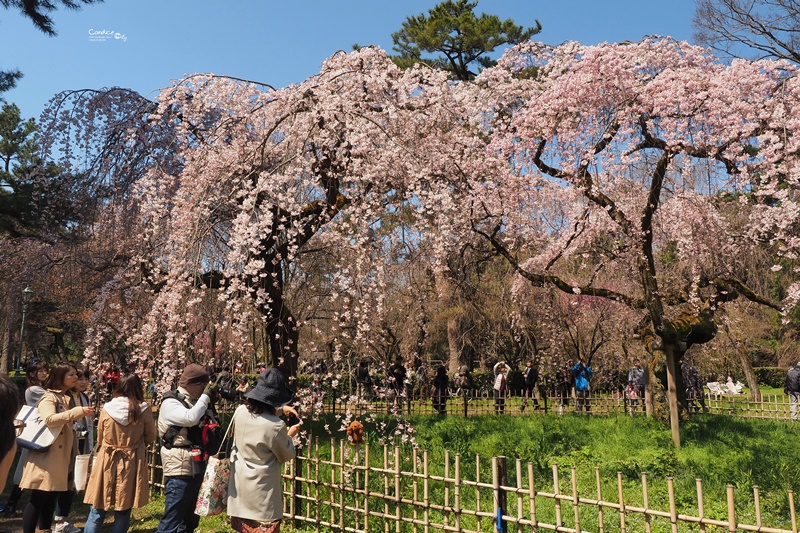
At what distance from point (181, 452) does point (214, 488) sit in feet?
1.51

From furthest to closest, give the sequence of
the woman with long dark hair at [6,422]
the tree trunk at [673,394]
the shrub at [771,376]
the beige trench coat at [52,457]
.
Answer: the shrub at [771,376]
the tree trunk at [673,394]
the beige trench coat at [52,457]
the woman with long dark hair at [6,422]

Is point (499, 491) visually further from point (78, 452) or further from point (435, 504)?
point (78, 452)

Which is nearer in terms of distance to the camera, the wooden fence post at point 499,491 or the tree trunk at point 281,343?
the wooden fence post at point 499,491

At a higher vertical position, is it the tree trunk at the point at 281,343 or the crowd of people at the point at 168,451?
the tree trunk at the point at 281,343

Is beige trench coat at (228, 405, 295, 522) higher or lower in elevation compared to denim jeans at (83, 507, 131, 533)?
higher

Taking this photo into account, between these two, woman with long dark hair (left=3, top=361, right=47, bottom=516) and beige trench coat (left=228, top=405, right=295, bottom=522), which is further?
woman with long dark hair (left=3, top=361, right=47, bottom=516)

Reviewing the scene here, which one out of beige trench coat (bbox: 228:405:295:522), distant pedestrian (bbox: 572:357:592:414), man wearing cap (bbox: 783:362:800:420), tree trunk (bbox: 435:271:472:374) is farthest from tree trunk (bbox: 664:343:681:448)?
tree trunk (bbox: 435:271:472:374)

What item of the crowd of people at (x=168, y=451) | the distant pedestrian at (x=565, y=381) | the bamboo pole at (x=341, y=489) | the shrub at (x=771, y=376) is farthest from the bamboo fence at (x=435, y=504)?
the shrub at (x=771, y=376)

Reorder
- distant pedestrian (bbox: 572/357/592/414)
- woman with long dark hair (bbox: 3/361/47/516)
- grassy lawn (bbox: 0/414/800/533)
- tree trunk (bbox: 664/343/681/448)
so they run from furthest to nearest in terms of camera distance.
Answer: distant pedestrian (bbox: 572/357/592/414), tree trunk (bbox: 664/343/681/448), grassy lawn (bbox: 0/414/800/533), woman with long dark hair (bbox: 3/361/47/516)

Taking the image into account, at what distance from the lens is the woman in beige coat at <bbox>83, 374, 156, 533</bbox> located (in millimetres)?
4707

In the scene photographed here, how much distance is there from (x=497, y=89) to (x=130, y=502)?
778cm

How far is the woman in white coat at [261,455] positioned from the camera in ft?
12.5

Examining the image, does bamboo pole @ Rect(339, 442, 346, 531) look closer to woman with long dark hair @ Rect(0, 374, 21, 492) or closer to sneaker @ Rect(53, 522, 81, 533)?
sneaker @ Rect(53, 522, 81, 533)

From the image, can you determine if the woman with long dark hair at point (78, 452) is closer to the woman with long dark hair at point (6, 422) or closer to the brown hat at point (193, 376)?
the brown hat at point (193, 376)
